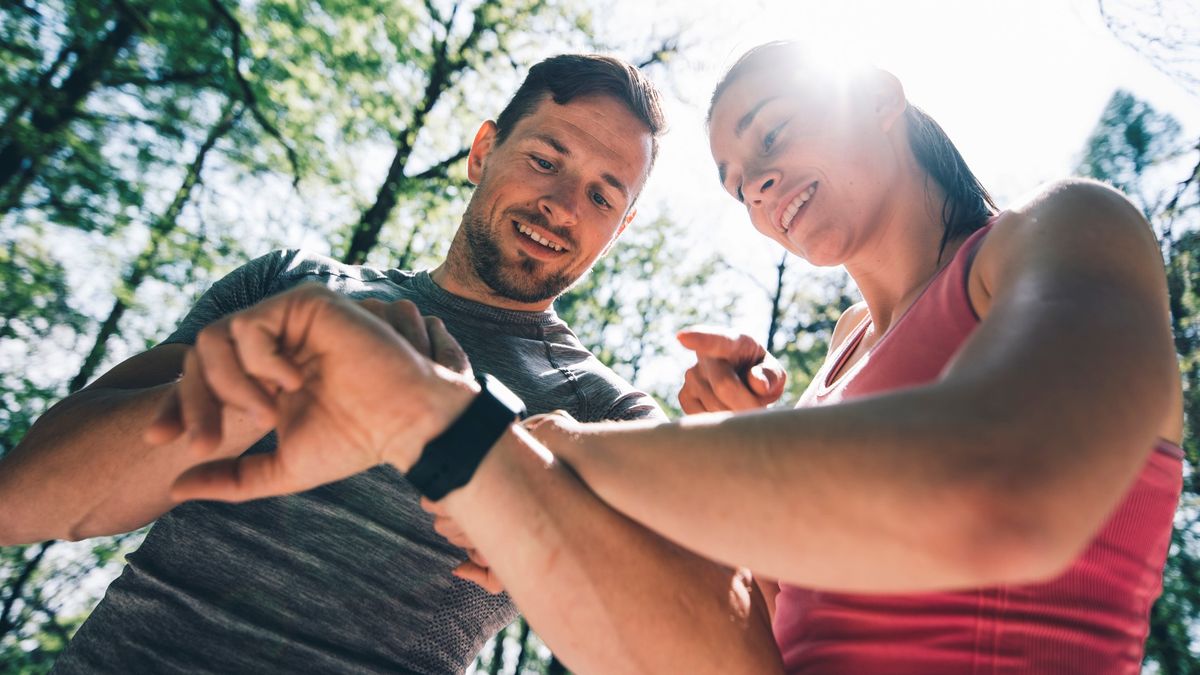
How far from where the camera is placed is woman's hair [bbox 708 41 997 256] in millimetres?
1813

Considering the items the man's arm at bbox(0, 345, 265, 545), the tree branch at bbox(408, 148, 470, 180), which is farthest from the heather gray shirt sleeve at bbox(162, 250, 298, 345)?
the tree branch at bbox(408, 148, 470, 180)

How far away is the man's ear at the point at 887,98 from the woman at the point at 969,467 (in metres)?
0.54

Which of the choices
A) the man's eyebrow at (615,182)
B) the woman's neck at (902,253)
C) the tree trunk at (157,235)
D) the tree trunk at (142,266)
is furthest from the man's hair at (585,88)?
the tree trunk at (142,266)

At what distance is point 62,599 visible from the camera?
13586 millimetres

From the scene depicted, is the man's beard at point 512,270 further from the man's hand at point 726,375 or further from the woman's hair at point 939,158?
the man's hand at point 726,375

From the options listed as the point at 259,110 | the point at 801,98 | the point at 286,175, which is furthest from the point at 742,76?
the point at 286,175

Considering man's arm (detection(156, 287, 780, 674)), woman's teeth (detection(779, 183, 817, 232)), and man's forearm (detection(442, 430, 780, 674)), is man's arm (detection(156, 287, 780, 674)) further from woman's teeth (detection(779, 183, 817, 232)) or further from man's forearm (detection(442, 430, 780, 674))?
woman's teeth (detection(779, 183, 817, 232))

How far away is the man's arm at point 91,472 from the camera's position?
1.66m

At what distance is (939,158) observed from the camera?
6.64 feet

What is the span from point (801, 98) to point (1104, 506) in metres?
1.59

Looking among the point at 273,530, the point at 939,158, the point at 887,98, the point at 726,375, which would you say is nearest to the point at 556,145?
the point at 887,98

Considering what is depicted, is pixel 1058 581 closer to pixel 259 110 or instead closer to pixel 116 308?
pixel 259 110

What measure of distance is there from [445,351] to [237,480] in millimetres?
394

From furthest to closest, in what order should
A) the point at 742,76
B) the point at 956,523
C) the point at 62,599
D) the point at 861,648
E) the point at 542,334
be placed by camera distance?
1. the point at 62,599
2. the point at 542,334
3. the point at 742,76
4. the point at 861,648
5. the point at 956,523
